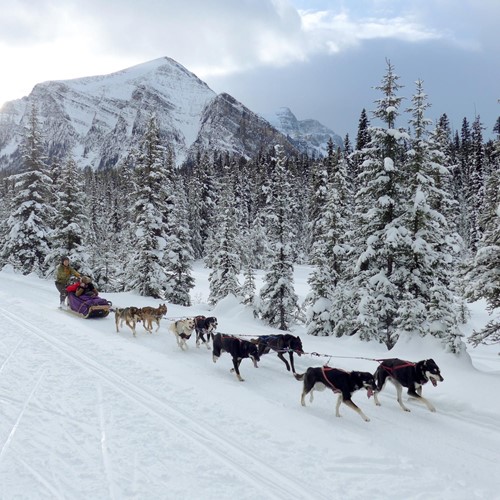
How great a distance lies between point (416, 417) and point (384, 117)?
1227 centimetres

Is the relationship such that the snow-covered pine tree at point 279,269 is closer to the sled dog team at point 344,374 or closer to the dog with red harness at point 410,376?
the sled dog team at point 344,374

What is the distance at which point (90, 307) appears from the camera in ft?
50.0

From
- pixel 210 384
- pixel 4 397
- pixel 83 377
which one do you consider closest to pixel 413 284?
pixel 210 384

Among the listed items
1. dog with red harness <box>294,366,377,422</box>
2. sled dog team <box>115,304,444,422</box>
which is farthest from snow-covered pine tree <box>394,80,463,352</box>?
dog with red harness <box>294,366,377,422</box>

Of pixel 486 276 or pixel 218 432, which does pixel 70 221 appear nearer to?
pixel 218 432

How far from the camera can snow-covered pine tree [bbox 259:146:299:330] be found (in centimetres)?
2261

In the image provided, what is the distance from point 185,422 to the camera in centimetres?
700

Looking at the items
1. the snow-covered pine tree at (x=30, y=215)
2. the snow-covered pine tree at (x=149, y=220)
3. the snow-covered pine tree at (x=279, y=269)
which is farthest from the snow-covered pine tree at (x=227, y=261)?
the snow-covered pine tree at (x=30, y=215)

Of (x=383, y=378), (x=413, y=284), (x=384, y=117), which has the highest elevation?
(x=384, y=117)

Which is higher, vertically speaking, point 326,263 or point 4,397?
point 326,263

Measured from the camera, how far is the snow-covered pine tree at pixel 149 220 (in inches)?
973

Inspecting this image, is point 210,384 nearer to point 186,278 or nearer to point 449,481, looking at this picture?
point 449,481

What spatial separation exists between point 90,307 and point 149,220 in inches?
403

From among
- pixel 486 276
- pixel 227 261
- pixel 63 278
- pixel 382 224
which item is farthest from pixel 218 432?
pixel 227 261
